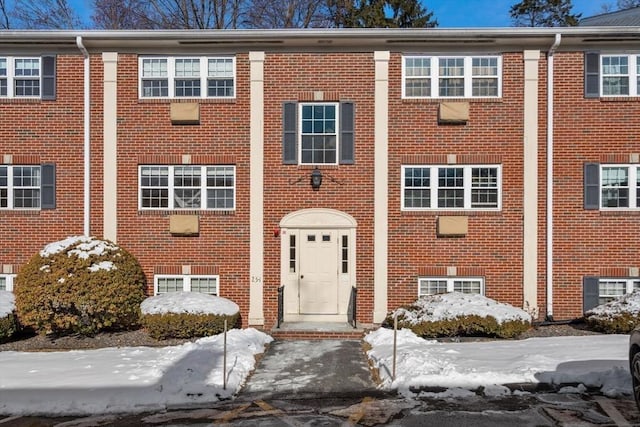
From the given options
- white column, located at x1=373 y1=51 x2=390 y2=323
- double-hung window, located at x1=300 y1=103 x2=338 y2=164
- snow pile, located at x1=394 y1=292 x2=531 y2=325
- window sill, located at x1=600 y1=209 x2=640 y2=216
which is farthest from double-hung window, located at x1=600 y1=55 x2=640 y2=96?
double-hung window, located at x1=300 y1=103 x2=338 y2=164

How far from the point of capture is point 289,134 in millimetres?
11336

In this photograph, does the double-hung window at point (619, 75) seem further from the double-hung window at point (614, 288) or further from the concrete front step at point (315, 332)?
the concrete front step at point (315, 332)

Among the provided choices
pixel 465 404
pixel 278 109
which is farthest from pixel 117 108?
pixel 465 404

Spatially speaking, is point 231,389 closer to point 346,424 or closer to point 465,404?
point 346,424

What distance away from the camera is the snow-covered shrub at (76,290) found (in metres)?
9.70

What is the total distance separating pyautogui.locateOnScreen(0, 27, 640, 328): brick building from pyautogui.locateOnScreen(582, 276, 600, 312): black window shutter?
Answer: 0.05m

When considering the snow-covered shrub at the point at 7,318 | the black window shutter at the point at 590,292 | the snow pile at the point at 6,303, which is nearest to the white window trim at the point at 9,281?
the snow pile at the point at 6,303

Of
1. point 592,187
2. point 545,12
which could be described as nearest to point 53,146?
point 592,187

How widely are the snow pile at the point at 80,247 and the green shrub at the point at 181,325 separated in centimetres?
178

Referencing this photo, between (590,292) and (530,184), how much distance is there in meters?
2.82

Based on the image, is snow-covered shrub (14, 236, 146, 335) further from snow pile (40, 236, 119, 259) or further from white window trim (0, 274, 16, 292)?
white window trim (0, 274, 16, 292)

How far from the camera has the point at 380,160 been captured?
1129cm

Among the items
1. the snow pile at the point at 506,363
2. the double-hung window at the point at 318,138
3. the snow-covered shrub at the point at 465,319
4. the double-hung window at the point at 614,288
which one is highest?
the double-hung window at the point at 318,138

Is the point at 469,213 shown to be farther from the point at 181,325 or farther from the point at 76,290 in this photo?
the point at 76,290
